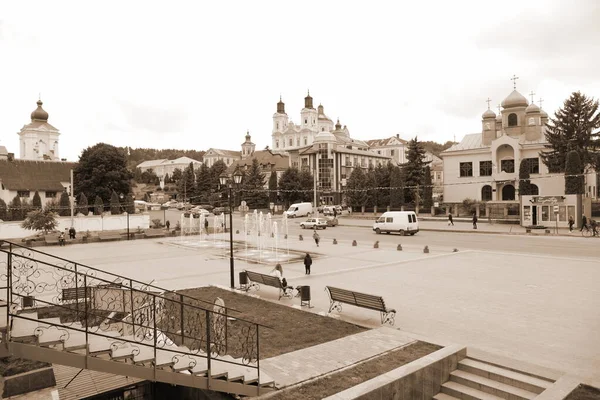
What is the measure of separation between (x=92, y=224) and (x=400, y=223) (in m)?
→ 31.8

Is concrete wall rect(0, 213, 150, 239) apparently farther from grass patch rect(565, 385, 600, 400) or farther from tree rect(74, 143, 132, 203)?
grass patch rect(565, 385, 600, 400)

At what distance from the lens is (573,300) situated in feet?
45.0

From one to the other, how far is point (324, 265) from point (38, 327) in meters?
16.4

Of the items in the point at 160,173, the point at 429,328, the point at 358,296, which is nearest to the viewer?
the point at 429,328

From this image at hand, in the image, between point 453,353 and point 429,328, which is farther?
point 429,328

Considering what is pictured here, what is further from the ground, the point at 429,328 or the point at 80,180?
the point at 80,180

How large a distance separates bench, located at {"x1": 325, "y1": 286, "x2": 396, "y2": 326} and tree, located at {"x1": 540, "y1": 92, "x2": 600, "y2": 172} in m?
49.9

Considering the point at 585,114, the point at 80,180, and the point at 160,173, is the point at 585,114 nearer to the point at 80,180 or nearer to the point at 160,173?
the point at 80,180

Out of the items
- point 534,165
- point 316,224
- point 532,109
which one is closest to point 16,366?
point 316,224

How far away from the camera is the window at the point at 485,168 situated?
59.8 metres

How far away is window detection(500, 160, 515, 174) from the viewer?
57.9m

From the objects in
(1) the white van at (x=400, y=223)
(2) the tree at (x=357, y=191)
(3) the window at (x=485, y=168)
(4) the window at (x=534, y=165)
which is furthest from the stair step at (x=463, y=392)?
(4) the window at (x=534, y=165)

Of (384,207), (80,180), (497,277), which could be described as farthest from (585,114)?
(80,180)

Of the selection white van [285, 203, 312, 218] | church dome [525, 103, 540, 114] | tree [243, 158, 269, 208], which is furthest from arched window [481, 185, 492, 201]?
tree [243, 158, 269, 208]
